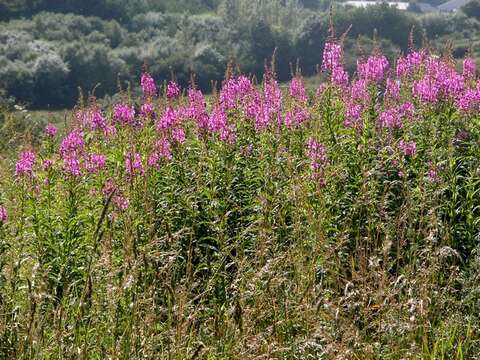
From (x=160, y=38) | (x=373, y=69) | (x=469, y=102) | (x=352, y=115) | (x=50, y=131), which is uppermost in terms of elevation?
(x=373, y=69)

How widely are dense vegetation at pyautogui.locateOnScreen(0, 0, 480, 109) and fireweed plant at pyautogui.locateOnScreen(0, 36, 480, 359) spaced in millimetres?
70003

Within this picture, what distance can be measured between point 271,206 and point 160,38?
101 metres

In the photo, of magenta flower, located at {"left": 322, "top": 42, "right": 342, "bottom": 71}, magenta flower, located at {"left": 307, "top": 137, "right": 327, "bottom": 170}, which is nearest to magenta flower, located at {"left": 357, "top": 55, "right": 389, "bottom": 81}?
magenta flower, located at {"left": 322, "top": 42, "right": 342, "bottom": 71}

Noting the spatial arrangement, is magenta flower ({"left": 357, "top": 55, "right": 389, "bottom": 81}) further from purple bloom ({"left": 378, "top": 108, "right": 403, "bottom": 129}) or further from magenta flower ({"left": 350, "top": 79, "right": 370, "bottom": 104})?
purple bloom ({"left": 378, "top": 108, "right": 403, "bottom": 129})

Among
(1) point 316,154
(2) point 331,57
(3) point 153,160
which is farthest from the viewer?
(2) point 331,57

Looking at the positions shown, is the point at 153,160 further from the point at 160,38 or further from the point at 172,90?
the point at 160,38

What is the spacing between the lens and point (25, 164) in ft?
20.2

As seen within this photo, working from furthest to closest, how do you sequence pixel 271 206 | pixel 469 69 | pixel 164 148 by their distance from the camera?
pixel 469 69 < pixel 164 148 < pixel 271 206

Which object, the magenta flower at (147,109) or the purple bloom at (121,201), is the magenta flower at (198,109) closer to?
the magenta flower at (147,109)

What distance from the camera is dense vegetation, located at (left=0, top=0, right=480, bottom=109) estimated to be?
8131 centimetres

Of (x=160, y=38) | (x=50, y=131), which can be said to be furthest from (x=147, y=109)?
(x=160, y=38)

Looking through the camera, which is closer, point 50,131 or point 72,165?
point 72,165

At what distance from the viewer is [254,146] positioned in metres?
6.51

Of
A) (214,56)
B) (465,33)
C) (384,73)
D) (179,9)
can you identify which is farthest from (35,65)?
(384,73)
